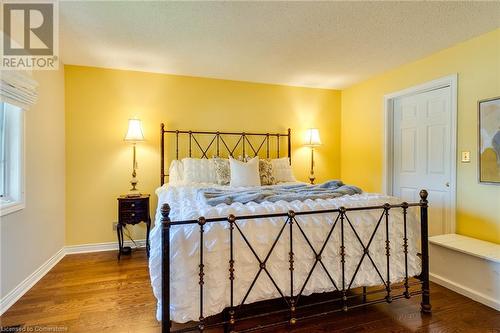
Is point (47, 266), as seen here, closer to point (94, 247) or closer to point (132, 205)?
point (94, 247)

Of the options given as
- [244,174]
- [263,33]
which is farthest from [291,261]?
[263,33]

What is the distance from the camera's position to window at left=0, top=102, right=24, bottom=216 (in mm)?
2264

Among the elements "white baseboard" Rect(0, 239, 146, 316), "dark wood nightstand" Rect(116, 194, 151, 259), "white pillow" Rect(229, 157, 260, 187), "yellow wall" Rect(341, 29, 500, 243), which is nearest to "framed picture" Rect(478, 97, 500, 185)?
"yellow wall" Rect(341, 29, 500, 243)

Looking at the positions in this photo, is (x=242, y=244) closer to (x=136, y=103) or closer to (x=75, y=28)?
(x=75, y=28)

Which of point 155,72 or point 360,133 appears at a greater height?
point 155,72

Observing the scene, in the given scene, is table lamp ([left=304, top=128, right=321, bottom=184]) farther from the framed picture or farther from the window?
the window

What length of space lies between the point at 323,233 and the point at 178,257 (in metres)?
0.98

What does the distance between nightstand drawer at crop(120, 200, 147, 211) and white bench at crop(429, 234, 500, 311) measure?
313 cm

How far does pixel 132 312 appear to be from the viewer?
6.65 feet

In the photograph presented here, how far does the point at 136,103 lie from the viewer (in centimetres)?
359

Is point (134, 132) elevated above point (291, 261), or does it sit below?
above

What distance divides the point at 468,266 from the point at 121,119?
4.06 m

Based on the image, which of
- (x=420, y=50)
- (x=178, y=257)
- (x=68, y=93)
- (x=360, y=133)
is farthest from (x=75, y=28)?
(x=360, y=133)

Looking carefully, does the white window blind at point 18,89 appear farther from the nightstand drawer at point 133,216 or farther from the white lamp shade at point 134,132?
the nightstand drawer at point 133,216
